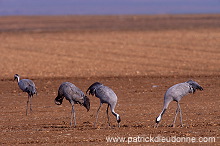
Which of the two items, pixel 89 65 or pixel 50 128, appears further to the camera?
pixel 89 65

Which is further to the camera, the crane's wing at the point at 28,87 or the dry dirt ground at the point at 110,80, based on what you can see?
the crane's wing at the point at 28,87

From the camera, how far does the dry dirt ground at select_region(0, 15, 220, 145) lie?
12.3 meters

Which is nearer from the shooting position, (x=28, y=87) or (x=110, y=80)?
(x=28, y=87)

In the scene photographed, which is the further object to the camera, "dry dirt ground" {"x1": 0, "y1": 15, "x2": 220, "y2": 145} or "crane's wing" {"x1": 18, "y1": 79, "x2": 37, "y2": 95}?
"crane's wing" {"x1": 18, "y1": 79, "x2": 37, "y2": 95}

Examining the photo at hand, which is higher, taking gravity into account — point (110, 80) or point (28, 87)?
point (110, 80)

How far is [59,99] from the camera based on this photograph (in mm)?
13922

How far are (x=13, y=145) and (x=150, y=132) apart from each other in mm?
2975

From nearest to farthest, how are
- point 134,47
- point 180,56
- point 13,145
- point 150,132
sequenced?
point 13,145
point 150,132
point 180,56
point 134,47

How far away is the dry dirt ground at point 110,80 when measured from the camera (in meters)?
12.3

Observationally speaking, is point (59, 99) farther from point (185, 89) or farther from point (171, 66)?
point (171, 66)

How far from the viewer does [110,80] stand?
72.0 feet

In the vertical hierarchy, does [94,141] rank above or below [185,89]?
below

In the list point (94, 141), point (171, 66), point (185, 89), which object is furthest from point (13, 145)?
point (171, 66)

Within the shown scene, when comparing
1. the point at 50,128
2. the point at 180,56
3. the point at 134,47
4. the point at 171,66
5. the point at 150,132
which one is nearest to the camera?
the point at 150,132
